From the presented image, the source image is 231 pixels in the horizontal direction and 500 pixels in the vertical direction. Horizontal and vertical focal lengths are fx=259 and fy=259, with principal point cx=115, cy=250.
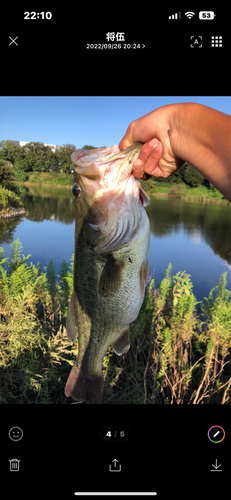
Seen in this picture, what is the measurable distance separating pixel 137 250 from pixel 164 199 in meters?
29.5

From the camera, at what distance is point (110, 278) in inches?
68.1

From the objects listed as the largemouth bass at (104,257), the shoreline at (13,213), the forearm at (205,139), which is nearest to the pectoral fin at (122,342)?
the largemouth bass at (104,257)

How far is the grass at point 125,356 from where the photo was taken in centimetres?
331

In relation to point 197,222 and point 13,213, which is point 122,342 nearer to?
point 13,213
